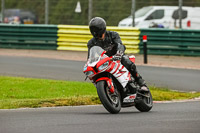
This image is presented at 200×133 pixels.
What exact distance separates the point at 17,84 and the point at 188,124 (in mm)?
6544

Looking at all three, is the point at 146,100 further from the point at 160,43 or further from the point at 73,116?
the point at 160,43

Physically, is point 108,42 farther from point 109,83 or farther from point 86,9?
point 86,9

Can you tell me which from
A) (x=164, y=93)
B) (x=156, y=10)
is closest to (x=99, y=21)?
(x=164, y=93)

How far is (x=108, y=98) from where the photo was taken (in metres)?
9.16

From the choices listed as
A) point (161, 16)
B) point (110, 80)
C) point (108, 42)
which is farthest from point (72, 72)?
point (161, 16)

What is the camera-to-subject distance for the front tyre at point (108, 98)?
29.7 ft

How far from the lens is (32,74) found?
16906mm

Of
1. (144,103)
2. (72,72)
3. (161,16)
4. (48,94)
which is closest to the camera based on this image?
(144,103)

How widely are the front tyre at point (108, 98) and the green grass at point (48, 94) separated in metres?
1.83

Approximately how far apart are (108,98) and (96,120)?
29.0 inches

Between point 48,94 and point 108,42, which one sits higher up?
point 108,42

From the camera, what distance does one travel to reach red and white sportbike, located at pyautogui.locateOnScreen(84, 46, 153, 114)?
9156 mm

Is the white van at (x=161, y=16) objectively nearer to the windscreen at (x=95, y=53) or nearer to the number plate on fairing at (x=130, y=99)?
the number plate on fairing at (x=130, y=99)

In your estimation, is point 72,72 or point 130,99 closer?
point 130,99
